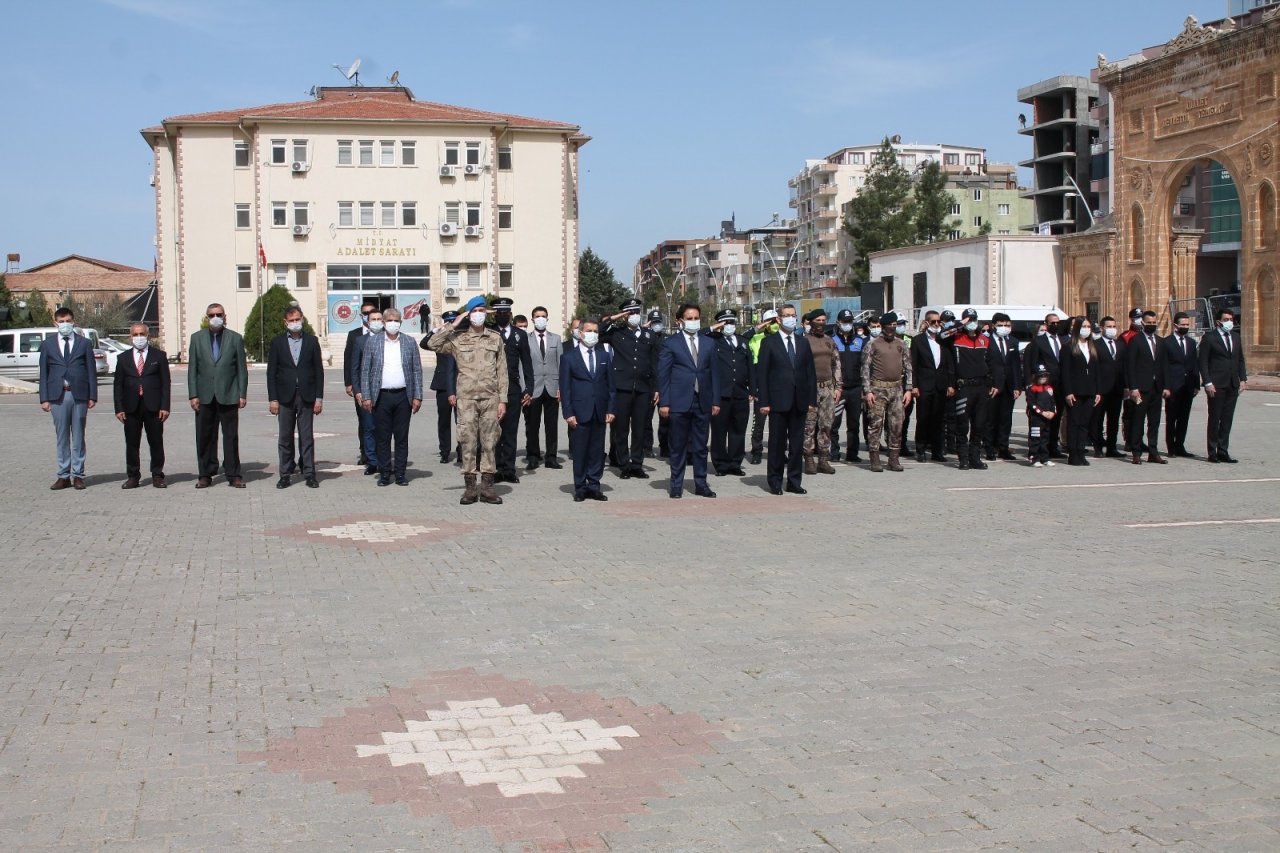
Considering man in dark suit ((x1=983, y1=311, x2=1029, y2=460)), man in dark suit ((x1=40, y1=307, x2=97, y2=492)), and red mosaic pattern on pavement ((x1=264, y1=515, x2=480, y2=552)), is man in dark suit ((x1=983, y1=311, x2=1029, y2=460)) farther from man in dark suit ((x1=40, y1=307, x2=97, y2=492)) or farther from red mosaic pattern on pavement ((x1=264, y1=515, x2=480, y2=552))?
man in dark suit ((x1=40, y1=307, x2=97, y2=492))

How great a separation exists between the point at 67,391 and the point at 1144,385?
13.7 meters

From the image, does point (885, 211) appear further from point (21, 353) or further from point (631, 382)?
point (631, 382)

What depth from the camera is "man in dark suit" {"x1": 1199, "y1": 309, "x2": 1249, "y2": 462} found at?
1719cm

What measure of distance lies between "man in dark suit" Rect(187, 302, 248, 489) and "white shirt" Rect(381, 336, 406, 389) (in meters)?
1.57

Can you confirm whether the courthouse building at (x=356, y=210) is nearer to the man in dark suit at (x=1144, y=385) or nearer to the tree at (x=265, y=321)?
the tree at (x=265, y=321)

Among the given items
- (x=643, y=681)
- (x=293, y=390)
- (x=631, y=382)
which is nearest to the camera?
(x=643, y=681)

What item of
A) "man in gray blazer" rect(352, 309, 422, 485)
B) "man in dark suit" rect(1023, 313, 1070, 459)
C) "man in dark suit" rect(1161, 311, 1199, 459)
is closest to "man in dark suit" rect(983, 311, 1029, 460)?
"man in dark suit" rect(1023, 313, 1070, 459)

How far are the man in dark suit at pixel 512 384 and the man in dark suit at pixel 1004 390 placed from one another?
20.6 feet

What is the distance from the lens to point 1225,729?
5.50 metres

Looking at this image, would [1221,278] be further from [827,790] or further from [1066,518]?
[827,790]

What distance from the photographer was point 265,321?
59.4m

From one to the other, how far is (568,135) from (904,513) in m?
62.5

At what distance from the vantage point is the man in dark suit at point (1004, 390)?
57.0ft

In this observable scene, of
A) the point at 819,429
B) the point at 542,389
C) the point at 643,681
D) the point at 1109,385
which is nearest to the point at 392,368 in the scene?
the point at 542,389
